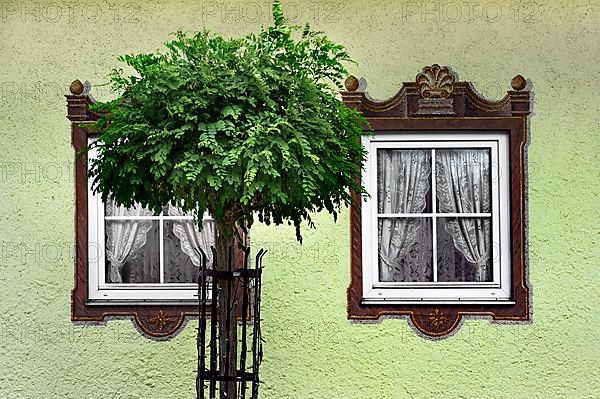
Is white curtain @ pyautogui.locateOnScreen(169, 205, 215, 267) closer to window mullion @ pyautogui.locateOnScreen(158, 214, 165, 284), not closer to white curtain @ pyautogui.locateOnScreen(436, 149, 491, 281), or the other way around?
window mullion @ pyautogui.locateOnScreen(158, 214, 165, 284)

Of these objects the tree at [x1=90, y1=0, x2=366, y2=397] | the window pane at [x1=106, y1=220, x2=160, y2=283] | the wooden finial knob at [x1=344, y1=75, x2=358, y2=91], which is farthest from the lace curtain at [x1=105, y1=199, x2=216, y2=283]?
the tree at [x1=90, y1=0, x2=366, y2=397]

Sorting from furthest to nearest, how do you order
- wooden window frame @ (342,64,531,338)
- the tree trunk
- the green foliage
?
wooden window frame @ (342,64,531,338), the tree trunk, the green foliage

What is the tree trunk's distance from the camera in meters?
4.98

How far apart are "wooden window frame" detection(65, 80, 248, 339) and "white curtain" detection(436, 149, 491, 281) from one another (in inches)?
58.9

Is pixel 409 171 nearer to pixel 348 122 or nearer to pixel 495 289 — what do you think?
pixel 495 289

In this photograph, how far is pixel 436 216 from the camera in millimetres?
6918

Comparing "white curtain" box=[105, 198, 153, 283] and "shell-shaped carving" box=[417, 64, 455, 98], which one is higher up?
"shell-shaped carving" box=[417, 64, 455, 98]

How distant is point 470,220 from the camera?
6.91 m

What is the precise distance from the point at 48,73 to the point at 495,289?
351 cm

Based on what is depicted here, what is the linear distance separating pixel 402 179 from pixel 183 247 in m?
1.64

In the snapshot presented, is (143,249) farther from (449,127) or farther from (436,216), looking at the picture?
(449,127)

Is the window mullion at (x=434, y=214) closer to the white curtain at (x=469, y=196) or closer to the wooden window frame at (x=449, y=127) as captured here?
the white curtain at (x=469, y=196)

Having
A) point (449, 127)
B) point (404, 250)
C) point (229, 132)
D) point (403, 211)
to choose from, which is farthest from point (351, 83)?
point (229, 132)

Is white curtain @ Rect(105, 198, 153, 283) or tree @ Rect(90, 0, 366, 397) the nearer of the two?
tree @ Rect(90, 0, 366, 397)
